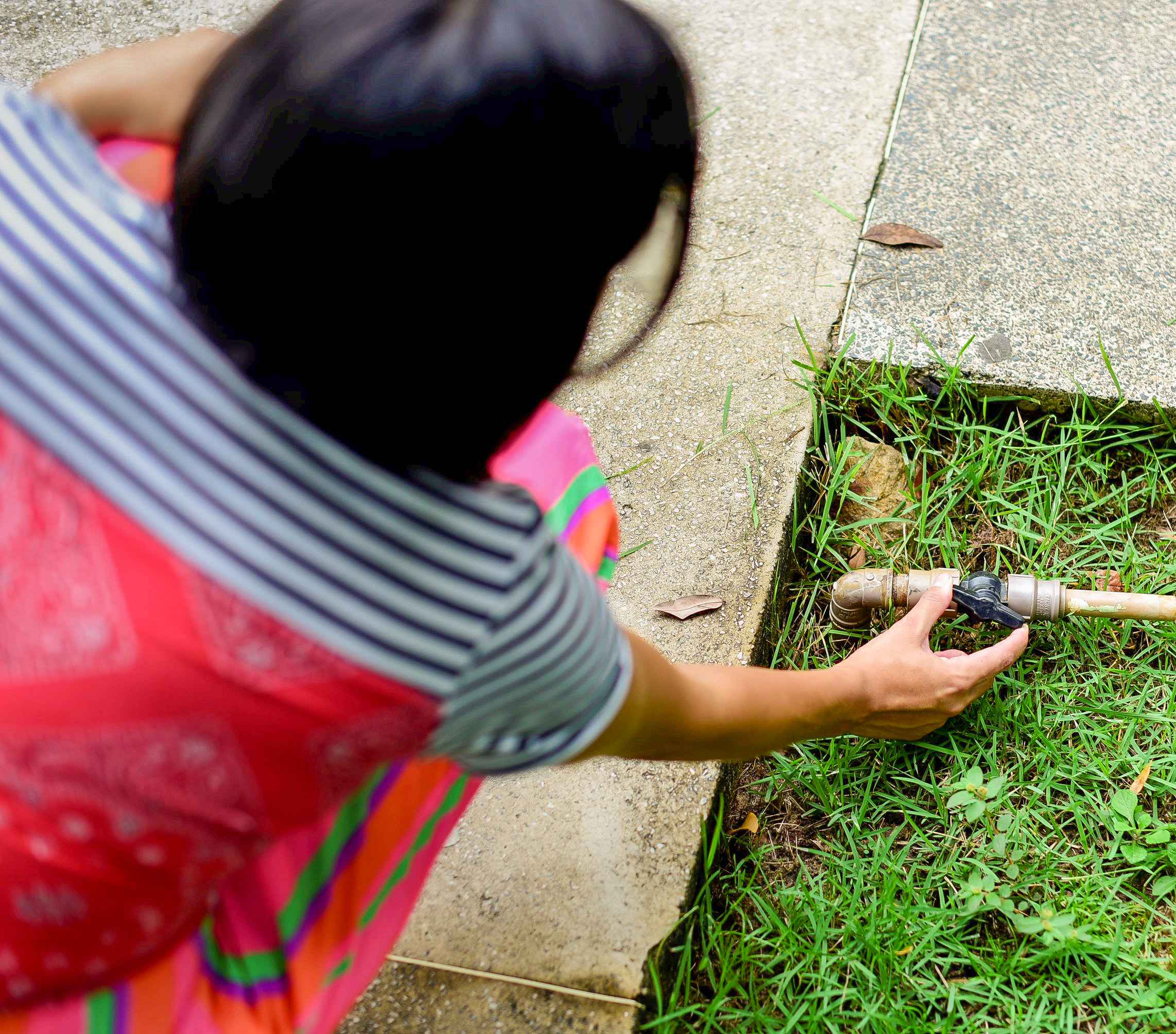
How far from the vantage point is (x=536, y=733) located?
0.94 m

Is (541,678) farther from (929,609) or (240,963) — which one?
(929,609)

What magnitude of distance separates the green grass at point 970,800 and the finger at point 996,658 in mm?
113

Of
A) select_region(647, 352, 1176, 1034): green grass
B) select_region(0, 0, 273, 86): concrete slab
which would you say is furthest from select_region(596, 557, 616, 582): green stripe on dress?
select_region(0, 0, 273, 86): concrete slab

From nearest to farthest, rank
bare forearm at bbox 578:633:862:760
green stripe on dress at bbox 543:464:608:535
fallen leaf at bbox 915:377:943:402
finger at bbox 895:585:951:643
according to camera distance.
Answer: bare forearm at bbox 578:633:862:760, green stripe on dress at bbox 543:464:608:535, finger at bbox 895:585:951:643, fallen leaf at bbox 915:377:943:402

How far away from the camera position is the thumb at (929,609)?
1768mm

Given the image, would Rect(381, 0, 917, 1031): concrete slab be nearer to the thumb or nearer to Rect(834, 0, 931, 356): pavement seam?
Rect(834, 0, 931, 356): pavement seam

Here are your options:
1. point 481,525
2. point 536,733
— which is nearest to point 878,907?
point 536,733

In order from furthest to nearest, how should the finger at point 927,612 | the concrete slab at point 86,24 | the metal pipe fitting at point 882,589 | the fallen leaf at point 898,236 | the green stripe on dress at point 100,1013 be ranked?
the concrete slab at point 86,24
the fallen leaf at point 898,236
the metal pipe fitting at point 882,589
the finger at point 927,612
the green stripe on dress at point 100,1013

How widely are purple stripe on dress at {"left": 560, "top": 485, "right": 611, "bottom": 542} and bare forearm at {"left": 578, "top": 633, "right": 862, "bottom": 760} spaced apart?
0.83 ft

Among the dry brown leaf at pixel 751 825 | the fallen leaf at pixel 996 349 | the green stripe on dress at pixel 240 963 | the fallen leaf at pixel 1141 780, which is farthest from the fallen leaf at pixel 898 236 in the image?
the green stripe on dress at pixel 240 963

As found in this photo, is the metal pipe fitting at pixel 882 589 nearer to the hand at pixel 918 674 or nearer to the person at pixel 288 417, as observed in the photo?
the hand at pixel 918 674

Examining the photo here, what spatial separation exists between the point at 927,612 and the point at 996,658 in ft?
0.39

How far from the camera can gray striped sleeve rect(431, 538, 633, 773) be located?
860mm

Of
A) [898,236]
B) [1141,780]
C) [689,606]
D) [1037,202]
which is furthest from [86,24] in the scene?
[1141,780]
